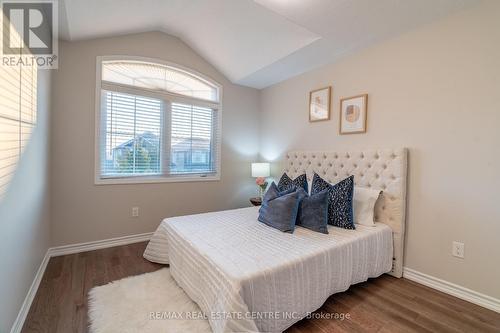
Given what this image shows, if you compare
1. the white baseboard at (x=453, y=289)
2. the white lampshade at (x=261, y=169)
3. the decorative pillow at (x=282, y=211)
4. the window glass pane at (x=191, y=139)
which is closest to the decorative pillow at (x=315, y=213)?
the decorative pillow at (x=282, y=211)

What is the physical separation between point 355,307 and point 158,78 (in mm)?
3566

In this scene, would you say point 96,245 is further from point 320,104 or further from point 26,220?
point 320,104

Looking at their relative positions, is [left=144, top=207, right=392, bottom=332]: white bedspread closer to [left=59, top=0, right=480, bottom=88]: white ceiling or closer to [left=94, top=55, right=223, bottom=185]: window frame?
[left=94, top=55, right=223, bottom=185]: window frame

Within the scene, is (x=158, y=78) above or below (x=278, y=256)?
above

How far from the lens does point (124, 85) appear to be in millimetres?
3023

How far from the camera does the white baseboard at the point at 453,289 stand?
1.84m

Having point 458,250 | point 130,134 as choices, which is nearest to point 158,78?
point 130,134

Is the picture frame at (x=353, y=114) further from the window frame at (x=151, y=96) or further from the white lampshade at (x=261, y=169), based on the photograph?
the window frame at (x=151, y=96)

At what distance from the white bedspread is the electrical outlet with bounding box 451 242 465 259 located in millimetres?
489

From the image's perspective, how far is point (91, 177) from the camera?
9.29ft

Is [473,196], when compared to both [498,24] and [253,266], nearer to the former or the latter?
[498,24]

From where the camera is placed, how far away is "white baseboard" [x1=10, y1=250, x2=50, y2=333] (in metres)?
1.47

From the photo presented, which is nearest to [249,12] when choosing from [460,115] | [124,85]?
[124,85]

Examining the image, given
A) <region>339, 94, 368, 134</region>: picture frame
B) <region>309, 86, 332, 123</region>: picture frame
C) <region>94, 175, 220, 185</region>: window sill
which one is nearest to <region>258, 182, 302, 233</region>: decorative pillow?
<region>339, 94, 368, 134</region>: picture frame
